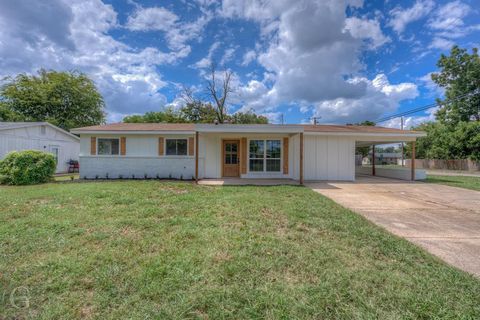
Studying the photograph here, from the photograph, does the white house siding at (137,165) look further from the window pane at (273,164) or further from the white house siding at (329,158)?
the white house siding at (329,158)

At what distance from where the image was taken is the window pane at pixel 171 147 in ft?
38.7

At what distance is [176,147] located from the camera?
38.8 ft

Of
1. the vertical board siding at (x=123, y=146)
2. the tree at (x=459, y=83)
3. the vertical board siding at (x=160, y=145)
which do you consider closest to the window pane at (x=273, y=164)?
the vertical board siding at (x=160, y=145)

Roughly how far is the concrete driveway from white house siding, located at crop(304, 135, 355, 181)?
3790 millimetres

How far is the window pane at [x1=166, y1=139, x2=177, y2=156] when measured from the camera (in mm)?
11805

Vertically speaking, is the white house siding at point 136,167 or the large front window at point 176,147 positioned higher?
the large front window at point 176,147

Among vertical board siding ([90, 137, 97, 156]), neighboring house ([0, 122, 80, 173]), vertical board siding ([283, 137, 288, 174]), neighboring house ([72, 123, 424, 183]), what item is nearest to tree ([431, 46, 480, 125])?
neighboring house ([72, 123, 424, 183])

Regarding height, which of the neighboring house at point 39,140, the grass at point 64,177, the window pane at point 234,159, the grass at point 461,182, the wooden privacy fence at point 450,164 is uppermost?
the neighboring house at point 39,140

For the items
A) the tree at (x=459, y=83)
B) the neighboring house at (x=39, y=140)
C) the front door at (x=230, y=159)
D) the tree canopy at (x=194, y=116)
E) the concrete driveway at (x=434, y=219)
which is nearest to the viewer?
the concrete driveway at (x=434, y=219)

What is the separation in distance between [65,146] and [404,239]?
22026 millimetres

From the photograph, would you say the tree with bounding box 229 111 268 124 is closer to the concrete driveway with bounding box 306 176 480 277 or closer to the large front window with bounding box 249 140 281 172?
the large front window with bounding box 249 140 281 172

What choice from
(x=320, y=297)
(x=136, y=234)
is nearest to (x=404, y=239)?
(x=320, y=297)

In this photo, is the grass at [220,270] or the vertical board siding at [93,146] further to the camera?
the vertical board siding at [93,146]

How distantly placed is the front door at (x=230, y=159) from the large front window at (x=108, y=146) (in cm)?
585
